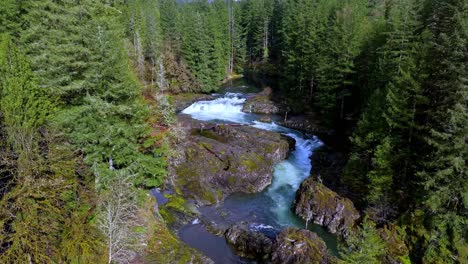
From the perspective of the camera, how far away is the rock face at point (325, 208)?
2372 cm

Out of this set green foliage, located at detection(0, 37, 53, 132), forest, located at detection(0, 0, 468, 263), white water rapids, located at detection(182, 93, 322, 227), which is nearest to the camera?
forest, located at detection(0, 0, 468, 263)

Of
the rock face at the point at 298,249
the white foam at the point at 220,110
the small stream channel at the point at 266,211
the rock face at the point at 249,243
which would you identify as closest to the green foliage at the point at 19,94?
the small stream channel at the point at 266,211

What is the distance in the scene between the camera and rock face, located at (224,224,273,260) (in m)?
20.4

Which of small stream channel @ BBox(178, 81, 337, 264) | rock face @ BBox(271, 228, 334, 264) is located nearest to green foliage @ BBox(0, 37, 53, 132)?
small stream channel @ BBox(178, 81, 337, 264)

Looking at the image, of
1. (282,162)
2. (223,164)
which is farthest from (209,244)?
(282,162)

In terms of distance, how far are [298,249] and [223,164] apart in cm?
1172

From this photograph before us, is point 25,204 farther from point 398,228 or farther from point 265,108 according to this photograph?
point 265,108

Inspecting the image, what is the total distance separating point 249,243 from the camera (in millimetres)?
20922

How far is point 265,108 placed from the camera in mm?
49719

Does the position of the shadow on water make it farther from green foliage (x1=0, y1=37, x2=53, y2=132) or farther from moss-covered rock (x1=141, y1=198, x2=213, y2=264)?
green foliage (x1=0, y1=37, x2=53, y2=132)

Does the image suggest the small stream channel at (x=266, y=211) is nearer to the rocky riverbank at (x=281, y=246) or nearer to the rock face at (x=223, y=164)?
the rocky riverbank at (x=281, y=246)

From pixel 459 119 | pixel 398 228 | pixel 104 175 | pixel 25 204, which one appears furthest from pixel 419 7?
pixel 25 204

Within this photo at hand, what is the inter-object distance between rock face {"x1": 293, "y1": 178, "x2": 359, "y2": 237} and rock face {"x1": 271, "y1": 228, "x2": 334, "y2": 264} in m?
3.52

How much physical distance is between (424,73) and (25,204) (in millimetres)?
23404
